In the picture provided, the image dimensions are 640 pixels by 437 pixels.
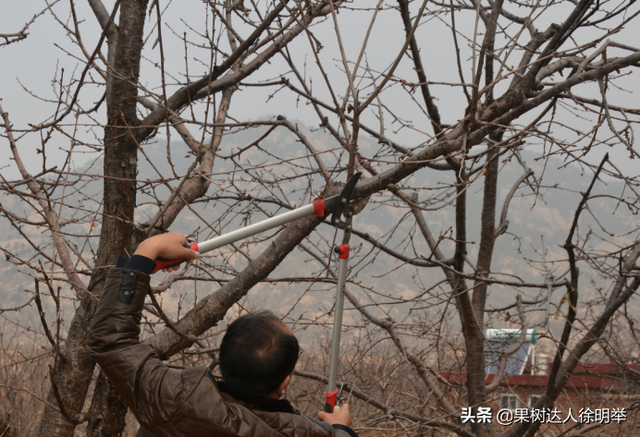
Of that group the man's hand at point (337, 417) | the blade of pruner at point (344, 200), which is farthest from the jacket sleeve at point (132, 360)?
the blade of pruner at point (344, 200)

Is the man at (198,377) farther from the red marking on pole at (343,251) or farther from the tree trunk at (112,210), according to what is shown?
the tree trunk at (112,210)

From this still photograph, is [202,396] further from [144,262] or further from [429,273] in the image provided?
[429,273]

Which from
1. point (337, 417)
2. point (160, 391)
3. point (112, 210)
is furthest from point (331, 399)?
point (112, 210)

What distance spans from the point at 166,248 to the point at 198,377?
1.47ft

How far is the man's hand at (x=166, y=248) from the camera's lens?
1.52 m

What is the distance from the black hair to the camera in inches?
54.9

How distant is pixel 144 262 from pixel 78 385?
1.75 m

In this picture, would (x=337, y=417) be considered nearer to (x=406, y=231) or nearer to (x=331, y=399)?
(x=331, y=399)

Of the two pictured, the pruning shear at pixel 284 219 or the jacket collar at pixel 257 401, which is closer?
the jacket collar at pixel 257 401

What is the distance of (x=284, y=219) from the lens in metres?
1.96

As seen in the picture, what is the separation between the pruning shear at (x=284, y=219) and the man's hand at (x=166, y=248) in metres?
0.03

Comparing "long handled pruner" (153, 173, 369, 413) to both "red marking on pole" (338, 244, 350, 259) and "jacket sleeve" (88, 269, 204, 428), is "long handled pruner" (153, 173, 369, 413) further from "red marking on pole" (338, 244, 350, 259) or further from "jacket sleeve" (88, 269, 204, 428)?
"jacket sleeve" (88, 269, 204, 428)

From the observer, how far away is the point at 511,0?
4.36 metres

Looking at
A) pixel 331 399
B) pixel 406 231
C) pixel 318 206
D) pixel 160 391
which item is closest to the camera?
pixel 160 391
